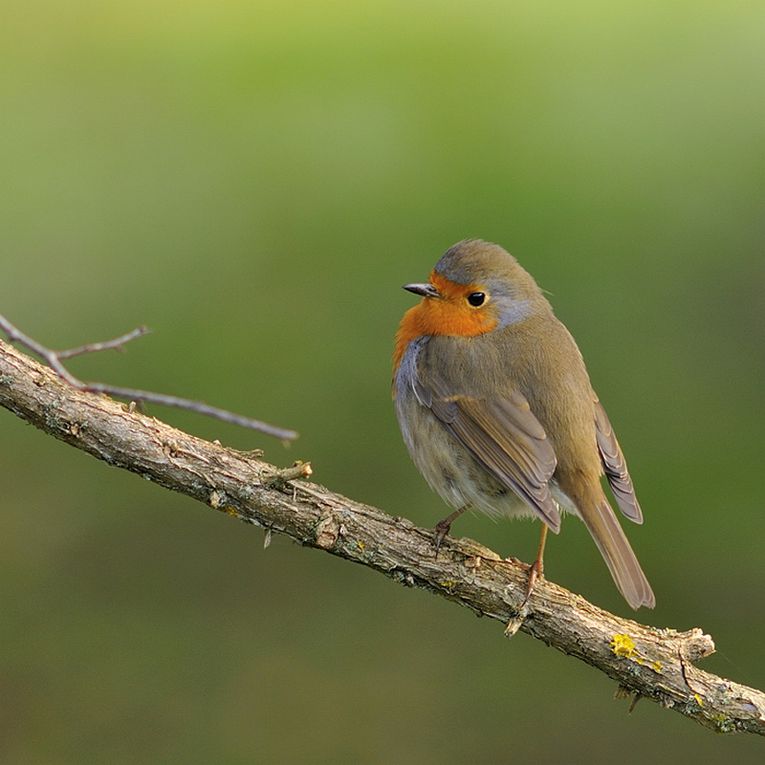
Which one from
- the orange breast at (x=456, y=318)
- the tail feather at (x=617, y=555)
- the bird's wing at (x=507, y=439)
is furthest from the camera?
the orange breast at (x=456, y=318)

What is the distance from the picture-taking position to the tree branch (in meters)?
4.54

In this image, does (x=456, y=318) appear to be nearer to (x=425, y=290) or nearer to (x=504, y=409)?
(x=425, y=290)

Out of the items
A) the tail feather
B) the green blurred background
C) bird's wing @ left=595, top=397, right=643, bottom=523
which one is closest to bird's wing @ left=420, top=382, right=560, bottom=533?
the tail feather

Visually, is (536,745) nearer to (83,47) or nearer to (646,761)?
(646,761)

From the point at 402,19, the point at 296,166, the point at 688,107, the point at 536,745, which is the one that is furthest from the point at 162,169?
the point at 536,745

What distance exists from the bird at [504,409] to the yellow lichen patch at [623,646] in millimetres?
232

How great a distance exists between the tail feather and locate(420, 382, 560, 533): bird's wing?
15 centimetres

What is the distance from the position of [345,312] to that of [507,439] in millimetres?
5065

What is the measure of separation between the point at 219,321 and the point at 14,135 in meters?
3.64

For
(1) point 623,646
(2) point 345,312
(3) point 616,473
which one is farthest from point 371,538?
(2) point 345,312

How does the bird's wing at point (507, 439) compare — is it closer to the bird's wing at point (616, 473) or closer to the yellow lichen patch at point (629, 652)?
the bird's wing at point (616, 473)

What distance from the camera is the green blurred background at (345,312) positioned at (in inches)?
294

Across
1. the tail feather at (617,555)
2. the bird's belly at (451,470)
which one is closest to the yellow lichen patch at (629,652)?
the tail feather at (617,555)

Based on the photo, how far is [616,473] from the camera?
5.46 meters
